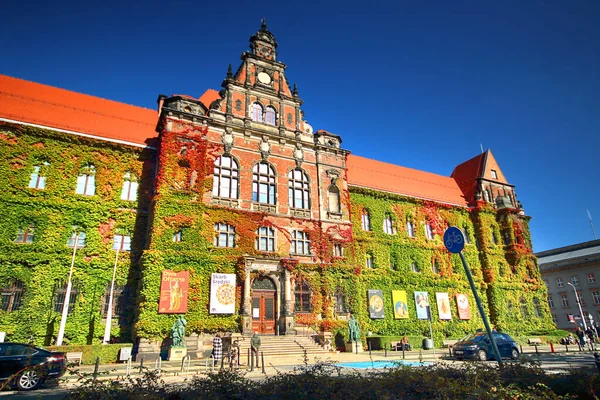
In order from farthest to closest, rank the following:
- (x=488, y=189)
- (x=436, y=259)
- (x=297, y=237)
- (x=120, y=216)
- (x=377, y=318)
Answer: (x=488, y=189)
(x=436, y=259)
(x=377, y=318)
(x=297, y=237)
(x=120, y=216)

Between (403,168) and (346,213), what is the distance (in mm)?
16575

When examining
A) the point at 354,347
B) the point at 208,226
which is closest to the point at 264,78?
the point at 208,226

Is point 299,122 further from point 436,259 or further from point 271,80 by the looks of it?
point 436,259

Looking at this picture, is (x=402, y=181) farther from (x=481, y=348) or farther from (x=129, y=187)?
(x=129, y=187)

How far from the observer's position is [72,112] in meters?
28.0

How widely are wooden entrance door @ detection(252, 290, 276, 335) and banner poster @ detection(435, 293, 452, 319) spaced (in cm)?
1667

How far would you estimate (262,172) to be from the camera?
29.0 metres

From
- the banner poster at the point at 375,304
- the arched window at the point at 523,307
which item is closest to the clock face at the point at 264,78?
the banner poster at the point at 375,304

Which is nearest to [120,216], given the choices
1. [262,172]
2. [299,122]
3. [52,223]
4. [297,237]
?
[52,223]

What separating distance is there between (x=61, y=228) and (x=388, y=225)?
86.4 feet

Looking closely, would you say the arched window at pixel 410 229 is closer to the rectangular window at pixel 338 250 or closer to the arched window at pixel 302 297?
the rectangular window at pixel 338 250

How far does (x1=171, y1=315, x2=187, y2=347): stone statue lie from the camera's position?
2130 centimetres

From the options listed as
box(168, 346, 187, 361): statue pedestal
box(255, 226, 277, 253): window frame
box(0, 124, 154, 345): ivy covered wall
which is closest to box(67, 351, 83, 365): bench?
box(0, 124, 154, 345): ivy covered wall

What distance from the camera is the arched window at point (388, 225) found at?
117ft
